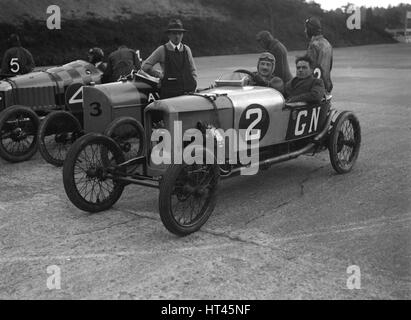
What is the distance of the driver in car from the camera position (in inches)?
213

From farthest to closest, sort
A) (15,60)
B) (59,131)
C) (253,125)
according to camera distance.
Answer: (15,60)
(59,131)
(253,125)

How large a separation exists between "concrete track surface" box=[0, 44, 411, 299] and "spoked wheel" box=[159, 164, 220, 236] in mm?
123

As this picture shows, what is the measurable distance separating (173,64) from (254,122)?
5.55 ft

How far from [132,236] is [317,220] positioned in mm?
1575

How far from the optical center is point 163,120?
454 cm

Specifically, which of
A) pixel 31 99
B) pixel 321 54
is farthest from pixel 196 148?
pixel 31 99

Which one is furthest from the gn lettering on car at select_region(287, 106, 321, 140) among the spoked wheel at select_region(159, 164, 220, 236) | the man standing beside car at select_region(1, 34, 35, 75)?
the man standing beside car at select_region(1, 34, 35, 75)

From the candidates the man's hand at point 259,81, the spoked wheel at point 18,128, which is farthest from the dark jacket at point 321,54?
the spoked wheel at point 18,128

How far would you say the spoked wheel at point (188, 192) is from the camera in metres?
3.84

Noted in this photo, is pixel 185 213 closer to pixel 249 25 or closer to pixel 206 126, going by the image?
pixel 206 126

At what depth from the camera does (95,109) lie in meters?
6.12

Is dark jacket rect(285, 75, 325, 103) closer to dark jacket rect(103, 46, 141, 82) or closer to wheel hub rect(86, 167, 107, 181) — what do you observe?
wheel hub rect(86, 167, 107, 181)

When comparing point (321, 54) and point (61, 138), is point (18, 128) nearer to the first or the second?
point (61, 138)

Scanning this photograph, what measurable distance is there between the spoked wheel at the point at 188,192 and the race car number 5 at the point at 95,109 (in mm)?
2225
